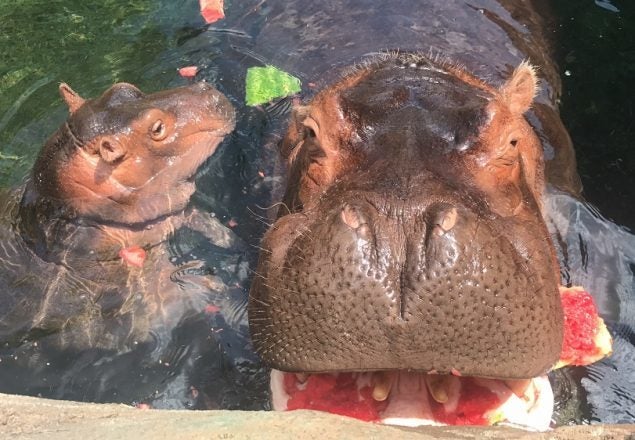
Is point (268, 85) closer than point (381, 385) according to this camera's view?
No

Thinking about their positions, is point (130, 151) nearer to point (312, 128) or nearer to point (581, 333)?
point (312, 128)

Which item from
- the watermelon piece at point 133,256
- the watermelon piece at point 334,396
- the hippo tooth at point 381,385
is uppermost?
the hippo tooth at point 381,385

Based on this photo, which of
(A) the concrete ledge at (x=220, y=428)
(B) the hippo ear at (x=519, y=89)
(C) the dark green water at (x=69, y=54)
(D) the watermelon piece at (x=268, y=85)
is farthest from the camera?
(C) the dark green water at (x=69, y=54)

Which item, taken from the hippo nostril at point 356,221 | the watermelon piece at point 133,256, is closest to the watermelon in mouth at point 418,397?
the hippo nostril at point 356,221

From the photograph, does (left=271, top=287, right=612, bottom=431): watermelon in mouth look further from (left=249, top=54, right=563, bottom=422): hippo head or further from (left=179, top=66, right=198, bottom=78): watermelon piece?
(left=179, top=66, right=198, bottom=78): watermelon piece

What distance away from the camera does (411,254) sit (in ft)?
7.49

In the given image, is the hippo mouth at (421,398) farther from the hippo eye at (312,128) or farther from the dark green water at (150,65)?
the dark green water at (150,65)

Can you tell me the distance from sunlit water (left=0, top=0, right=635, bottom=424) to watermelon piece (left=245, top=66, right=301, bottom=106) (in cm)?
10

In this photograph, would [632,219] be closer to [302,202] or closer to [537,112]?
[537,112]

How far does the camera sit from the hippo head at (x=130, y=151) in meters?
4.04

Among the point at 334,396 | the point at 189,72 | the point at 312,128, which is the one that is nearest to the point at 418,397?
the point at 334,396

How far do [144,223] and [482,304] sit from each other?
248 cm

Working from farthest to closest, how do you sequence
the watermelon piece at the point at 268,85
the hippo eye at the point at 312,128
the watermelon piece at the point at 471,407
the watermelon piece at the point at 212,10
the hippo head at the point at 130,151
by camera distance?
the watermelon piece at the point at 212,10 → the watermelon piece at the point at 268,85 → the hippo head at the point at 130,151 → the hippo eye at the point at 312,128 → the watermelon piece at the point at 471,407

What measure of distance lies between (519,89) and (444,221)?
1.30m
